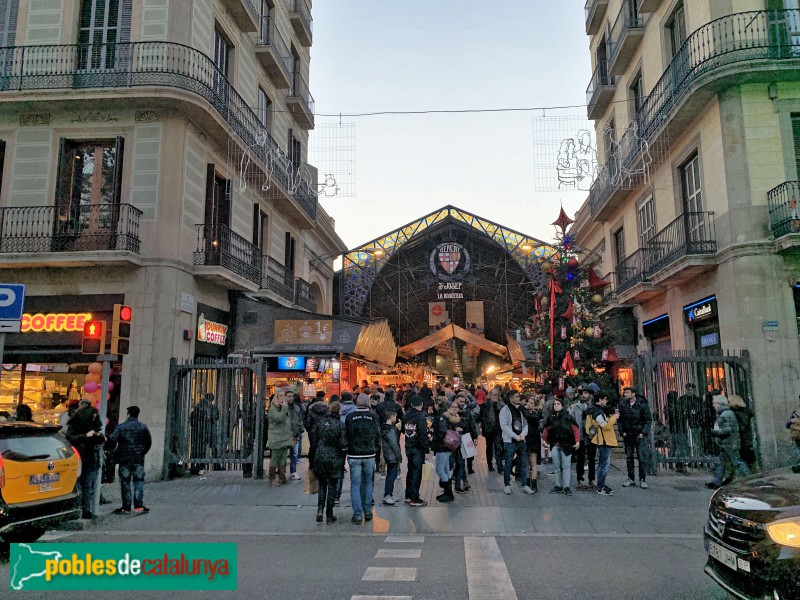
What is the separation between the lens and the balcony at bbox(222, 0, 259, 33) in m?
16.4

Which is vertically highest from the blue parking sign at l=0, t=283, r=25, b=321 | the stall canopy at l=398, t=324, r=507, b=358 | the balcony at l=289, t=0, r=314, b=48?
the balcony at l=289, t=0, r=314, b=48

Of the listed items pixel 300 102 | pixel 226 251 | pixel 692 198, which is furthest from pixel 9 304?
pixel 300 102

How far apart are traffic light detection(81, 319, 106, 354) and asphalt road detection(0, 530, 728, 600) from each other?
2.64m

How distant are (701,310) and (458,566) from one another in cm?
1137

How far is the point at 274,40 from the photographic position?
20.4m

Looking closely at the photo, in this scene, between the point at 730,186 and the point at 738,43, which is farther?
the point at 738,43

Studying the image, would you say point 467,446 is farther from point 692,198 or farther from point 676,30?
point 676,30

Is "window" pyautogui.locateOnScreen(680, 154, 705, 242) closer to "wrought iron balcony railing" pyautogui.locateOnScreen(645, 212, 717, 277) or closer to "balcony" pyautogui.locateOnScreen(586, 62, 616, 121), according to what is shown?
"wrought iron balcony railing" pyautogui.locateOnScreen(645, 212, 717, 277)

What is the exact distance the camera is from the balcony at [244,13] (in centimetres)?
1641

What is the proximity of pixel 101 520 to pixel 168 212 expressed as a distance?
7.12 m

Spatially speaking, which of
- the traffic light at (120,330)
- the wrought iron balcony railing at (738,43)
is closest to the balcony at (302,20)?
the wrought iron balcony railing at (738,43)

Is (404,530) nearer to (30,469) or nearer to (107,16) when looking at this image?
(30,469)

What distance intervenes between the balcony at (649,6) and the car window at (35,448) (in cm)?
1856

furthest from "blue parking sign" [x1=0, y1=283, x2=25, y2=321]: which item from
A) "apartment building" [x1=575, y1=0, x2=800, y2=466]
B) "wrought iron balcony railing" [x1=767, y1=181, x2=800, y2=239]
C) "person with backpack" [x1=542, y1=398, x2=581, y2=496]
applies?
"wrought iron balcony railing" [x1=767, y1=181, x2=800, y2=239]
